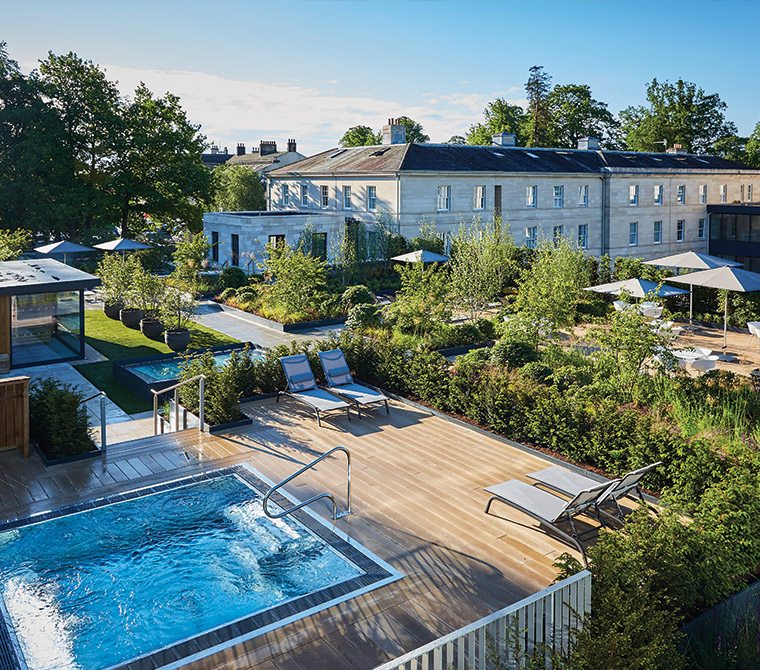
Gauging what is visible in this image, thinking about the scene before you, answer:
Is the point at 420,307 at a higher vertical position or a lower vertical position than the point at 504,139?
lower

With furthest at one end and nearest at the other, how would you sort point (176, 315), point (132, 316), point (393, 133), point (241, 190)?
1. point (241, 190)
2. point (393, 133)
3. point (132, 316)
4. point (176, 315)

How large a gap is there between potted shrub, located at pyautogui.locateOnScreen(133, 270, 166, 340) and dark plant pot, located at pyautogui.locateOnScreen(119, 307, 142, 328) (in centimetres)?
88

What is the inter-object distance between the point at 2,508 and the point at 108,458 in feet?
6.10

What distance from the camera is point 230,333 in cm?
2125

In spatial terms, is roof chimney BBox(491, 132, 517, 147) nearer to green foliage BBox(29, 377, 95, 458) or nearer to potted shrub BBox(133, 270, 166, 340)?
potted shrub BBox(133, 270, 166, 340)

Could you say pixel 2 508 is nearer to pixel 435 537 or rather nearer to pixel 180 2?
pixel 435 537

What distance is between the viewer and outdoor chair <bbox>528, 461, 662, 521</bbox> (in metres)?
8.08

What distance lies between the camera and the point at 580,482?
343 inches

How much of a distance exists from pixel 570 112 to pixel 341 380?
58.1 metres

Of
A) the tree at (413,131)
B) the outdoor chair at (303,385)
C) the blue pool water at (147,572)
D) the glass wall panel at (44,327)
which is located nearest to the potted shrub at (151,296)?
the glass wall panel at (44,327)

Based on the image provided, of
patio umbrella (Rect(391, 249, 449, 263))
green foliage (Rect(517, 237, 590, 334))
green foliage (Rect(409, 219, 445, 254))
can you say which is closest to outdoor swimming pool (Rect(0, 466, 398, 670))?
green foliage (Rect(517, 237, 590, 334))

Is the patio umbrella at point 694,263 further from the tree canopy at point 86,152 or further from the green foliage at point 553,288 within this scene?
the tree canopy at point 86,152

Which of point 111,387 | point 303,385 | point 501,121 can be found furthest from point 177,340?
point 501,121

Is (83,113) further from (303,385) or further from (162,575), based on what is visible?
(162,575)
